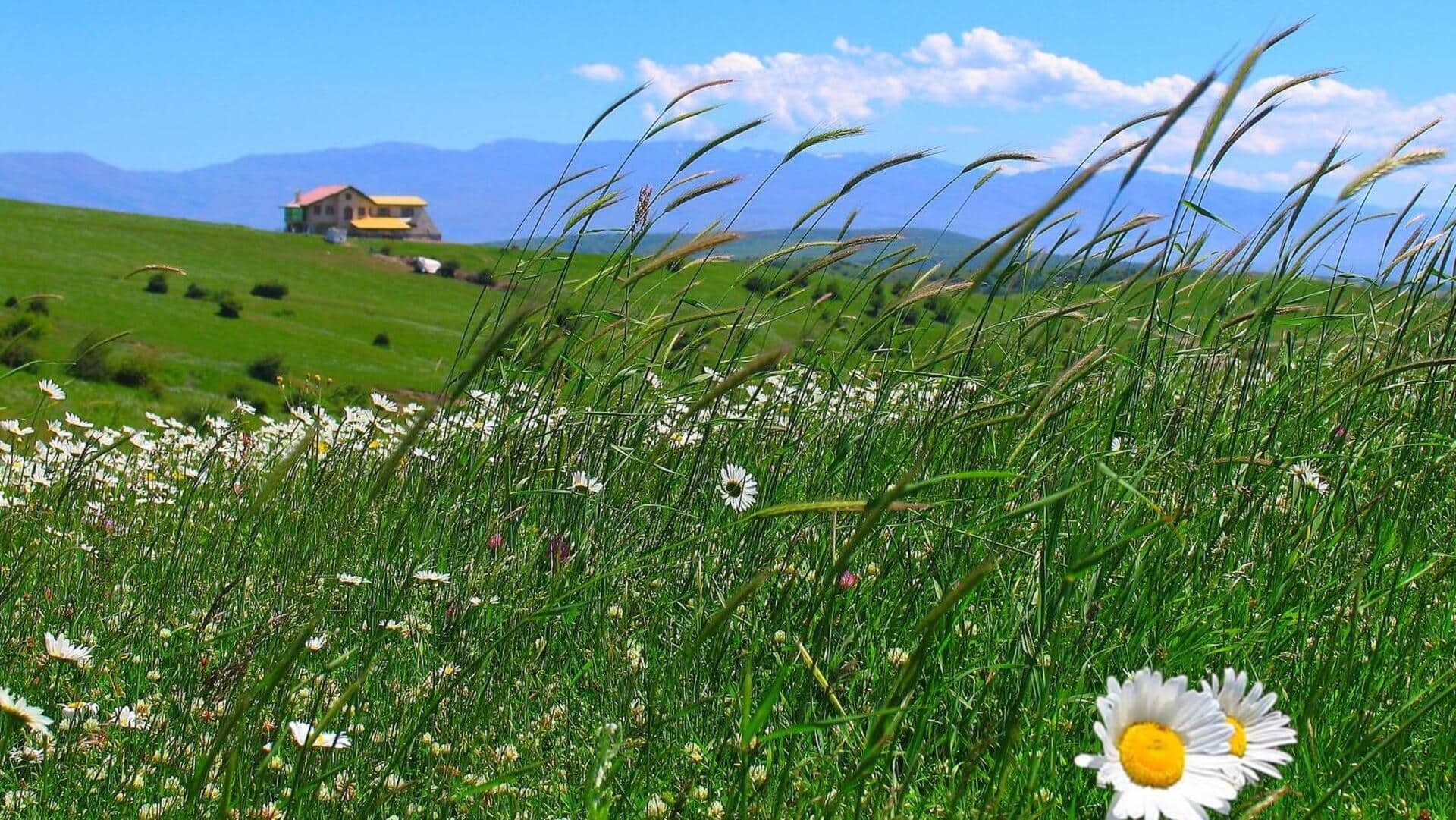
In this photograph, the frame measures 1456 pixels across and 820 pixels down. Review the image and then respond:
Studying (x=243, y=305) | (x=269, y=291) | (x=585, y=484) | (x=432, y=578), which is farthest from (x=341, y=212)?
(x=432, y=578)

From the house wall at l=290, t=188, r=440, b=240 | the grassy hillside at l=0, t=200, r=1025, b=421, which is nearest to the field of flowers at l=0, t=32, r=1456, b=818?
the grassy hillside at l=0, t=200, r=1025, b=421

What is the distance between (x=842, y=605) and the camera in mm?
2479

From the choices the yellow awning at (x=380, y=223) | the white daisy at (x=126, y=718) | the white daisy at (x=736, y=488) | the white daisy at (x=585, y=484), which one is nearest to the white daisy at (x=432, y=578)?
the white daisy at (x=585, y=484)

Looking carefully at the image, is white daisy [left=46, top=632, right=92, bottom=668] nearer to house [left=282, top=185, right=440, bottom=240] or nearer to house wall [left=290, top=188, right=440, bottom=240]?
house [left=282, top=185, right=440, bottom=240]

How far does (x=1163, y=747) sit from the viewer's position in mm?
1293

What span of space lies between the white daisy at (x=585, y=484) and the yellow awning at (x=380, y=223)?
147m

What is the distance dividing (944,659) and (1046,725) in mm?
305

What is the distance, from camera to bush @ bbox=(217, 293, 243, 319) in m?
54.1

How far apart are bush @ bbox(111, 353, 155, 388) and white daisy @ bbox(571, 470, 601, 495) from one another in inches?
1176

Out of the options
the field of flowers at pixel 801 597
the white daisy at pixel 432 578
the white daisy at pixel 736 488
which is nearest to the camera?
the field of flowers at pixel 801 597

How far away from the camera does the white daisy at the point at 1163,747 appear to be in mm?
1237

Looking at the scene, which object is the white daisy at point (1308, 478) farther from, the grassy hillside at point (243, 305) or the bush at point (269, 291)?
the bush at point (269, 291)

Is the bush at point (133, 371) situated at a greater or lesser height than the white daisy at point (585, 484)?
lesser

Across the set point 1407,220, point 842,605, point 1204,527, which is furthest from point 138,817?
point 1407,220
